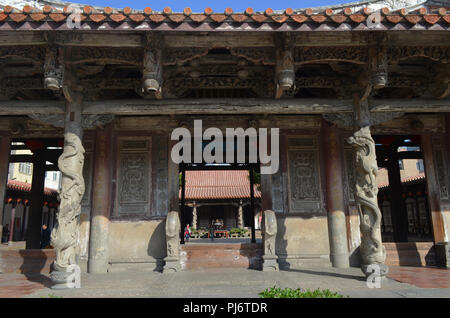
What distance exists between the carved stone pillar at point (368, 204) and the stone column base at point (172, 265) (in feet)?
11.1

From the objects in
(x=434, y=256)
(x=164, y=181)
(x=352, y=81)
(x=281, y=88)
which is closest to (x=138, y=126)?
(x=164, y=181)

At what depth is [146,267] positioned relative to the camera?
6902 millimetres

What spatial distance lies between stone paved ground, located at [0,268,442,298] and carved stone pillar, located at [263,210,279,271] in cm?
29

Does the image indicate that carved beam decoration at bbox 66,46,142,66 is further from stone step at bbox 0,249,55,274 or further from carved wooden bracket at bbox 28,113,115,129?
stone step at bbox 0,249,55,274

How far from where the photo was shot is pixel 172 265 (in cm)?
655

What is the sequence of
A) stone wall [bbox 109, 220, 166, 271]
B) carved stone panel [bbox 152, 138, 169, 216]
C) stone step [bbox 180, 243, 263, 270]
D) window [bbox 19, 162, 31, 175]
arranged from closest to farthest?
stone wall [bbox 109, 220, 166, 271]
stone step [bbox 180, 243, 263, 270]
carved stone panel [bbox 152, 138, 169, 216]
window [bbox 19, 162, 31, 175]

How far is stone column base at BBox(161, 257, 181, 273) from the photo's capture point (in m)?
6.51

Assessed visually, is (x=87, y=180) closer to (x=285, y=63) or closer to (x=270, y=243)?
(x=270, y=243)

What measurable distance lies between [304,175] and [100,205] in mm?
4389

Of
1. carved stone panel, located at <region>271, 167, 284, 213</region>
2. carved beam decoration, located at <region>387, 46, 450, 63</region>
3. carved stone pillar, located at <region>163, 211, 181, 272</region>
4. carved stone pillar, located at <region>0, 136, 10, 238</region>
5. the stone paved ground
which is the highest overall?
carved beam decoration, located at <region>387, 46, 450, 63</region>

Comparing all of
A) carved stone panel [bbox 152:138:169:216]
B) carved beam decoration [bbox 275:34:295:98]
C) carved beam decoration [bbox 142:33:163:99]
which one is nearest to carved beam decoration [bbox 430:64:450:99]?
carved beam decoration [bbox 275:34:295:98]

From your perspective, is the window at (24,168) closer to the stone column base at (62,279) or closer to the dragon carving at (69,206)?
the dragon carving at (69,206)

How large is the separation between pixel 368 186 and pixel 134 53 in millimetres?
4292

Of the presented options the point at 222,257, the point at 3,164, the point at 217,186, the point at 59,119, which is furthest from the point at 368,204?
the point at 217,186
